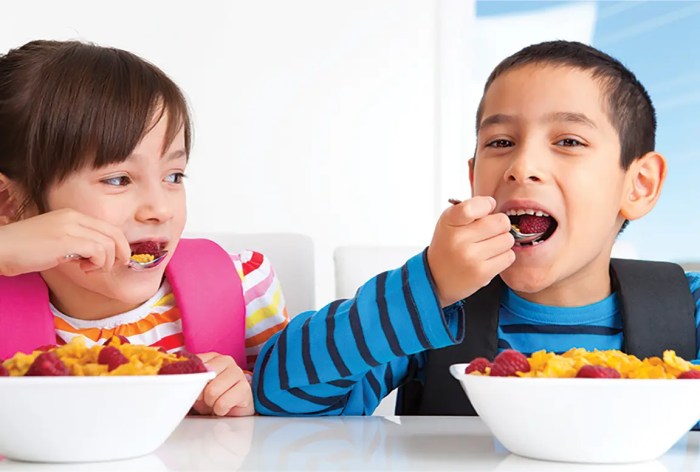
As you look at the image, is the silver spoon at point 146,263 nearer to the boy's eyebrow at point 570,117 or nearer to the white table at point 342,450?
the white table at point 342,450

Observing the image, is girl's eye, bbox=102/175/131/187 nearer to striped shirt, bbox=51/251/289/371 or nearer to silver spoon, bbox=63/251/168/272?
silver spoon, bbox=63/251/168/272

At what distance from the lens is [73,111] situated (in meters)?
1.37

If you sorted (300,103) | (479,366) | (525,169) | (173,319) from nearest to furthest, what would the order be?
(479,366) → (525,169) → (173,319) → (300,103)

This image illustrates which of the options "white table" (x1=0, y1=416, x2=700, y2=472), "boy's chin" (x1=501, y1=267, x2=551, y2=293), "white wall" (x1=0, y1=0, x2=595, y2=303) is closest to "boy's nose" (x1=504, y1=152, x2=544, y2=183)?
"boy's chin" (x1=501, y1=267, x2=551, y2=293)

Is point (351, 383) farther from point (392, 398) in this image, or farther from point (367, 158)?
point (367, 158)

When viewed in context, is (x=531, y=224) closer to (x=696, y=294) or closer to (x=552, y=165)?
(x=552, y=165)

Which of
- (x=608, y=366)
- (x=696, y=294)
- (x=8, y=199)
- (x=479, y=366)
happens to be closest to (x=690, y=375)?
(x=608, y=366)

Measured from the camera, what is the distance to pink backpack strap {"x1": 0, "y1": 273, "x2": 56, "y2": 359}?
1.35 meters

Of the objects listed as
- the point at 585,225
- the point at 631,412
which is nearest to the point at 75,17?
the point at 585,225

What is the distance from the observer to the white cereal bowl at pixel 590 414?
2.54 ft

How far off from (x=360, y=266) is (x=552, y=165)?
46 centimetres

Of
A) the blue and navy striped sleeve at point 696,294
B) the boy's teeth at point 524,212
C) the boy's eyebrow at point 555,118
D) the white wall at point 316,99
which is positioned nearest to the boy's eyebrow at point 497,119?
the boy's eyebrow at point 555,118

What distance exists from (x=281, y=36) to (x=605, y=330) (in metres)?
2.94

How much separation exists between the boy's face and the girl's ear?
68 cm
